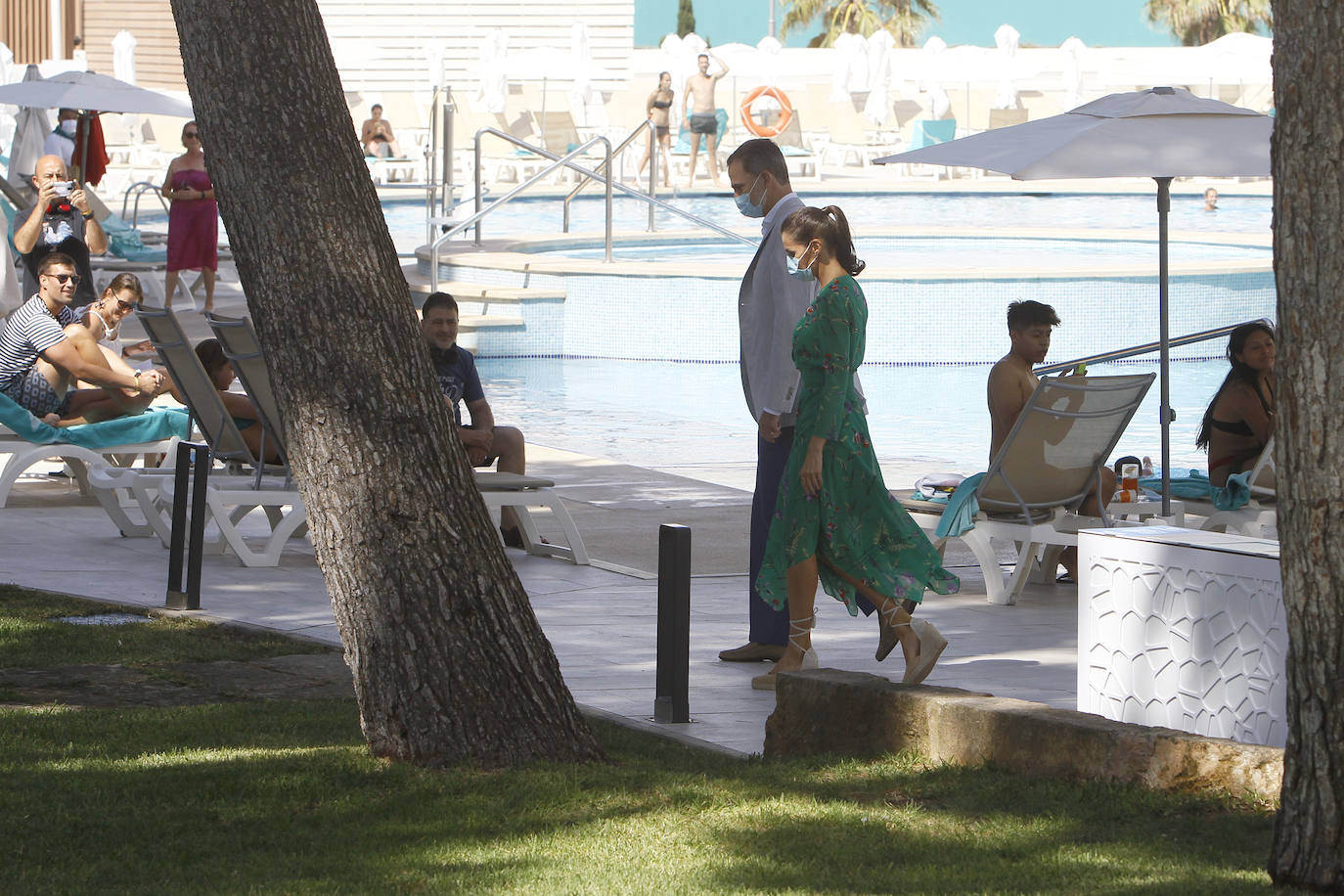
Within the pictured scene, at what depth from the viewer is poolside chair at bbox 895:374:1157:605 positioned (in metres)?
7.38

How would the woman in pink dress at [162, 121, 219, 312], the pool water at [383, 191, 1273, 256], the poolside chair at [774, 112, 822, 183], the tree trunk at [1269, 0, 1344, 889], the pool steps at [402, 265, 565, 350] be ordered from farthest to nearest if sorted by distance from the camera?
the poolside chair at [774, 112, 822, 183]
the pool water at [383, 191, 1273, 256]
the pool steps at [402, 265, 565, 350]
the woman in pink dress at [162, 121, 219, 312]
the tree trunk at [1269, 0, 1344, 889]

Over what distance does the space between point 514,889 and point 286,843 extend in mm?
608

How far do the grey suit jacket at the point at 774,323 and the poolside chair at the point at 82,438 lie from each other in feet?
13.2

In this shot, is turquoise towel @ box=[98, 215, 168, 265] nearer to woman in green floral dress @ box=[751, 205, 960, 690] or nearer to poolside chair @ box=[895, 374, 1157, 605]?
poolside chair @ box=[895, 374, 1157, 605]

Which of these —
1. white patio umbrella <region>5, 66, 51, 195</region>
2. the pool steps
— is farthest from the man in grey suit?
white patio umbrella <region>5, 66, 51, 195</region>

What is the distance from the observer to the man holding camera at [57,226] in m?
13.9

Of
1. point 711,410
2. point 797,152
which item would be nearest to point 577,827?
point 711,410

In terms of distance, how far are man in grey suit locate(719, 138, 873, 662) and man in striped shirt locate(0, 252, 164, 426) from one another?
4.19 m

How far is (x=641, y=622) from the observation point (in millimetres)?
6957

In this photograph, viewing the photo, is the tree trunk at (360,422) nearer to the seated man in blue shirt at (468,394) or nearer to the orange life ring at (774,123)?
the seated man in blue shirt at (468,394)

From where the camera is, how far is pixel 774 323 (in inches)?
242

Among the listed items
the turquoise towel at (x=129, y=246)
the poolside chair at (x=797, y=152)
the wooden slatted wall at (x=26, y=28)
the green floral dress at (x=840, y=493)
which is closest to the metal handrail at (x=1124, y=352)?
the green floral dress at (x=840, y=493)

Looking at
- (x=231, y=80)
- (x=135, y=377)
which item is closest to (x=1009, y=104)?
(x=135, y=377)

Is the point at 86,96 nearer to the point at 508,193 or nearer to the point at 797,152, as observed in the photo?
the point at 508,193
